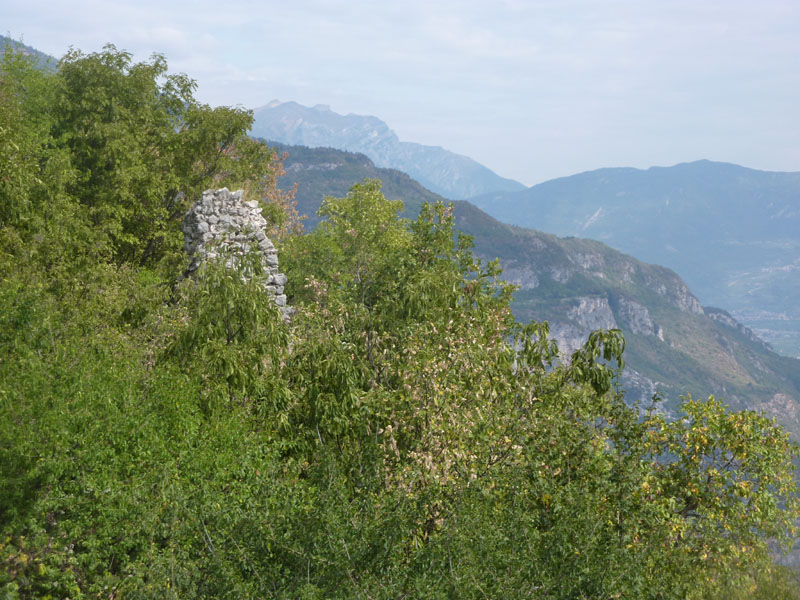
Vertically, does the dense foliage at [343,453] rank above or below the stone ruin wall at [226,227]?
below

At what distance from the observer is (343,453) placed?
1327 centimetres

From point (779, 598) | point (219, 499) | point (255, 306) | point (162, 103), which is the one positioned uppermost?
point (162, 103)

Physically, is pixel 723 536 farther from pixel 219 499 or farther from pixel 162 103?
pixel 162 103

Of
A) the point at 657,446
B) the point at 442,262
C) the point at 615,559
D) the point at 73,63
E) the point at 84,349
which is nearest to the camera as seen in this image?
the point at 615,559

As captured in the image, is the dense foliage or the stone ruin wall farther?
the stone ruin wall

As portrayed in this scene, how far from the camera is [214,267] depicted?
15328 mm

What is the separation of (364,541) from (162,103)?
3123cm

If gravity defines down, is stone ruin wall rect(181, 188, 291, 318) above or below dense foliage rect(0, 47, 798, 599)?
above

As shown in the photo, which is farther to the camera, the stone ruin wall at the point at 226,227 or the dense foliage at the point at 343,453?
the stone ruin wall at the point at 226,227

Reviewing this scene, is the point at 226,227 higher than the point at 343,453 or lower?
higher

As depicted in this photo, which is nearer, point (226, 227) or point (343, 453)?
point (343, 453)

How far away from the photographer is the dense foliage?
8672 millimetres

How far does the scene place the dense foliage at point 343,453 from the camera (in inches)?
341

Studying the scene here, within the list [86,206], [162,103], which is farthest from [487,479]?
[162,103]
